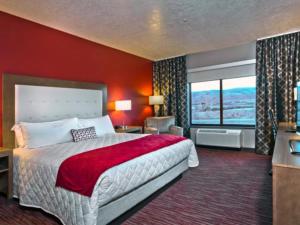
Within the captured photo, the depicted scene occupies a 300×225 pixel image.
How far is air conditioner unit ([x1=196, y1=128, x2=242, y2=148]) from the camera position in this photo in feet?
16.3

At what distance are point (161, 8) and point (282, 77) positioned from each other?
3154 millimetres

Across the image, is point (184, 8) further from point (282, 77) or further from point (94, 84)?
point (282, 77)

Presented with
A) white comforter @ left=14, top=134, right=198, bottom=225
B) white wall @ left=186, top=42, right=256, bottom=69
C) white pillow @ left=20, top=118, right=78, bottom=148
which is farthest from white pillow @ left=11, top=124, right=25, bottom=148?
white wall @ left=186, top=42, right=256, bottom=69

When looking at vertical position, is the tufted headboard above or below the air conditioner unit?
above

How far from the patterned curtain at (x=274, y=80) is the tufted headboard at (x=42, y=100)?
373 centimetres

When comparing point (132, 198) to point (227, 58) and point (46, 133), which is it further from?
point (227, 58)

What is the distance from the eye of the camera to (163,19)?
10.8 feet

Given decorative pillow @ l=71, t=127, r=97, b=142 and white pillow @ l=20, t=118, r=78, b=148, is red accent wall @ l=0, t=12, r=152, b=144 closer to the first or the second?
white pillow @ l=20, t=118, r=78, b=148

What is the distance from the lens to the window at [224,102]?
5.21 meters

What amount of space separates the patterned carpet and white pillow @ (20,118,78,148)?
779mm

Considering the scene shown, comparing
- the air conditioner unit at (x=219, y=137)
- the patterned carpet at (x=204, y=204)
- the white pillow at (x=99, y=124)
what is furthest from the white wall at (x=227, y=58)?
the white pillow at (x=99, y=124)

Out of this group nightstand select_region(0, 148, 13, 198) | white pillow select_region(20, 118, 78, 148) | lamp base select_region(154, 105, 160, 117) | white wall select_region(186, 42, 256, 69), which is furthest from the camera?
lamp base select_region(154, 105, 160, 117)

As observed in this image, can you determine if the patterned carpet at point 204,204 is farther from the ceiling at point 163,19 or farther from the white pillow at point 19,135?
the ceiling at point 163,19

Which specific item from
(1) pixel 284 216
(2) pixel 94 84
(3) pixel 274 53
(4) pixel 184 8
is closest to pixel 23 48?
(2) pixel 94 84
